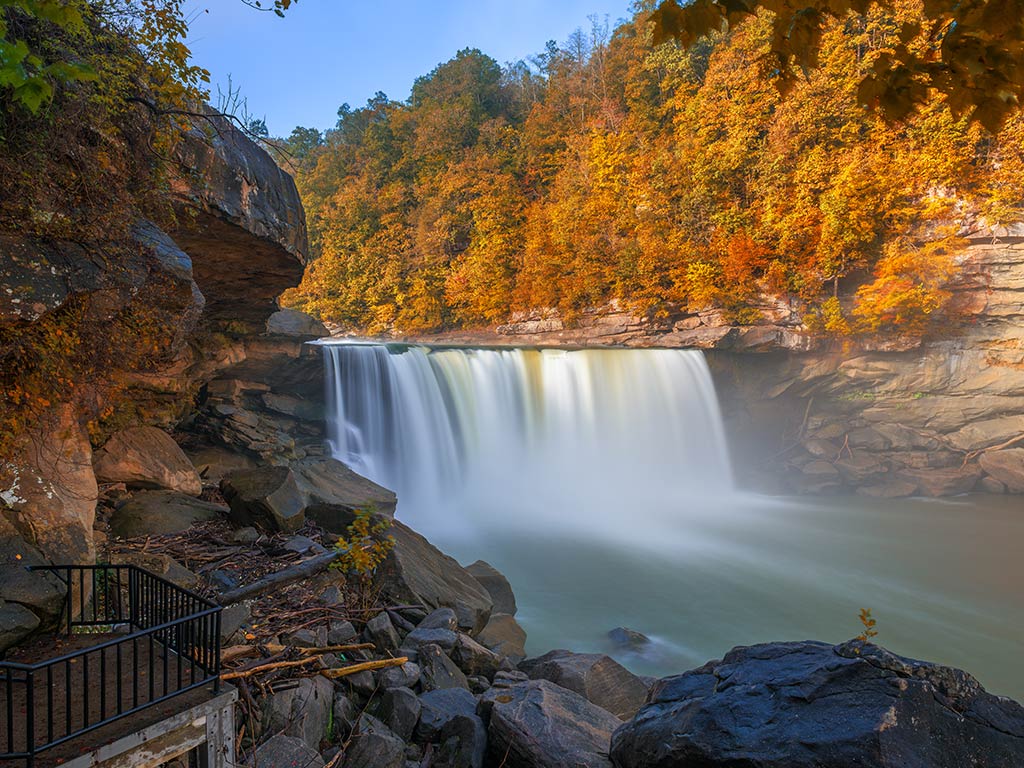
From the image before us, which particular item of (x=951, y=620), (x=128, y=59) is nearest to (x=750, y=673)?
(x=128, y=59)

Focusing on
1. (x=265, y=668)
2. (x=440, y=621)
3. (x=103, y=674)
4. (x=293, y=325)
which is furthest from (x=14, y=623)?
(x=293, y=325)

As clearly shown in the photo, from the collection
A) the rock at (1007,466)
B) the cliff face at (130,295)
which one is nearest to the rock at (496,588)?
the cliff face at (130,295)

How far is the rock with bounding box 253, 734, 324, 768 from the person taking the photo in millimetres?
3215

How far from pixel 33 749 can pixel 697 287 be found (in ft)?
67.5

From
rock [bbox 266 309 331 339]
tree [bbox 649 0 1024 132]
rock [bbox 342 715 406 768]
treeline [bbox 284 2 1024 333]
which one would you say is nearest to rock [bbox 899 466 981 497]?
treeline [bbox 284 2 1024 333]

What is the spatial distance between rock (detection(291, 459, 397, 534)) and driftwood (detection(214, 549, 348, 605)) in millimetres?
797

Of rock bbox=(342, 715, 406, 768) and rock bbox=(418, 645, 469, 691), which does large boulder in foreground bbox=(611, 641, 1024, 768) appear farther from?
rock bbox=(418, 645, 469, 691)

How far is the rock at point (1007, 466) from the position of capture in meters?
16.0

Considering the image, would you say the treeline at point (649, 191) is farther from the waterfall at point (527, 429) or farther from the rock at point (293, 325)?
the rock at point (293, 325)

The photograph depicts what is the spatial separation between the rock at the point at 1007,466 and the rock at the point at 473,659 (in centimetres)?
1849

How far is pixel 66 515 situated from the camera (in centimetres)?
450

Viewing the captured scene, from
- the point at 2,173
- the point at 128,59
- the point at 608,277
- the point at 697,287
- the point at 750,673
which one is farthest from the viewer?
the point at 608,277

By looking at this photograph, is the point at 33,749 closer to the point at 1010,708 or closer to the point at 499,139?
the point at 1010,708

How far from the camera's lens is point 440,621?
5574mm
